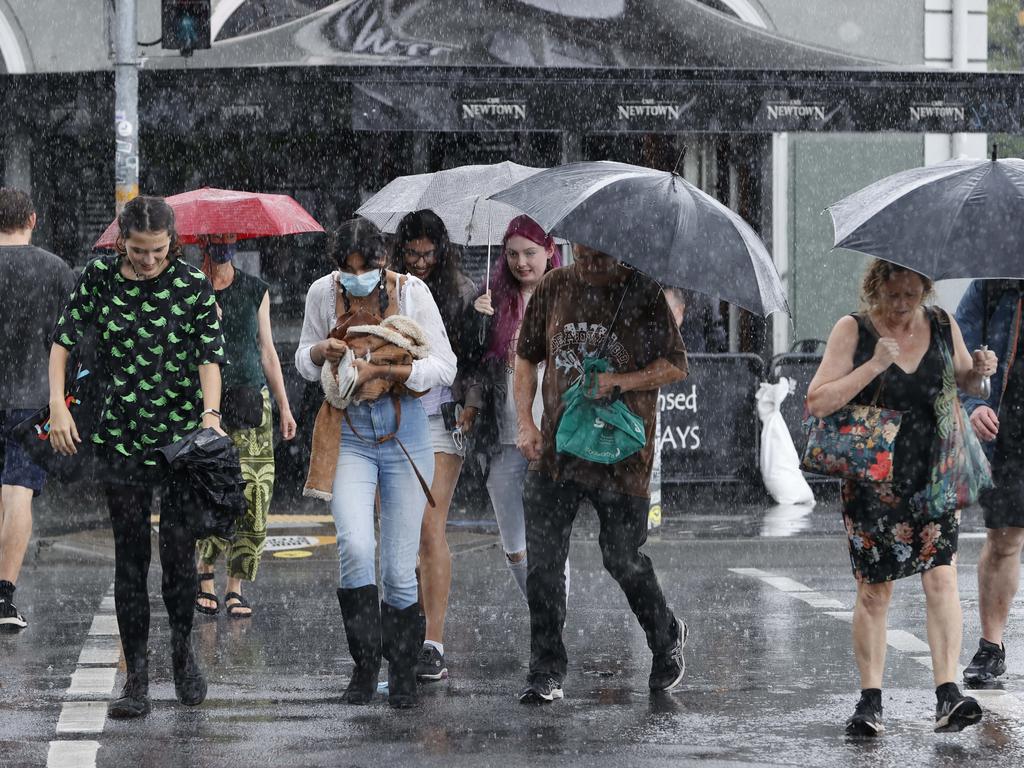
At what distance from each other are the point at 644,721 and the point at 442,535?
4.69 ft

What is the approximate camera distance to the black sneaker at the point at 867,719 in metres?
6.18

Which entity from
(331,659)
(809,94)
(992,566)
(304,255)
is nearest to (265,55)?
(304,255)

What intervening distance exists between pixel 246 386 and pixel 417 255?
139 cm

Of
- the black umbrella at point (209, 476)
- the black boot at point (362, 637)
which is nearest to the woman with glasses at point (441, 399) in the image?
the black boot at point (362, 637)

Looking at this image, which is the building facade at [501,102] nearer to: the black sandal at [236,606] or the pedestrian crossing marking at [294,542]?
the pedestrian crossing marking at [294,542]

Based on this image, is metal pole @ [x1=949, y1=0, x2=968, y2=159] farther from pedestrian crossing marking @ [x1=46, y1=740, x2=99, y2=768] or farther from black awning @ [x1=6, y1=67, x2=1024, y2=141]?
pedestrian crossing marking @ [x1=46, y1=740, x2=99, y2=768]

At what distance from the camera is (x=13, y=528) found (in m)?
8.65

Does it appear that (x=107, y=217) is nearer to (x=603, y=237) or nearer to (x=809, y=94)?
(x=809, y=94)

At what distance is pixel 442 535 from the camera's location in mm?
7496

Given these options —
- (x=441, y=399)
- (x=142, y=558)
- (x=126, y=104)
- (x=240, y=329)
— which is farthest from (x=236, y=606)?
(x=126, y=104)

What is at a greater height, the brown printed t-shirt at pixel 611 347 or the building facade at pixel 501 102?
the building facade at pixel 501 102

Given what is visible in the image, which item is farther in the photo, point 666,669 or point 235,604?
point 235,604

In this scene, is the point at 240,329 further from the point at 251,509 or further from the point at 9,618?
the point at 9,618

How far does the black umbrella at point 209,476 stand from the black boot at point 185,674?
425mm
